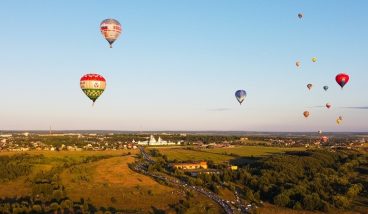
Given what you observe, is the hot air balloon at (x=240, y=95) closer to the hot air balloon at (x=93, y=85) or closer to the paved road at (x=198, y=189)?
the paved road at (x=198, y=189)

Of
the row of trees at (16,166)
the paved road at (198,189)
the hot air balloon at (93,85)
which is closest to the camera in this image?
the paved road at (198,189)

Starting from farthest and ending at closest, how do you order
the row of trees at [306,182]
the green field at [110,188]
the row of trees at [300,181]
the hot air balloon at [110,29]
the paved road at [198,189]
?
the hot air balloon at [110,29], the row of trees at [300,181], the row of trees at [306,182], the green field at [110,188], the paved road at [198,189]

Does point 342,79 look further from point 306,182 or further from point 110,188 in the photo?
point 110,188

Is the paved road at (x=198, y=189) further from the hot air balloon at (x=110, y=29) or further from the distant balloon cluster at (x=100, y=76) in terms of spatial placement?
the hot air balloon at (x=110, y=29)

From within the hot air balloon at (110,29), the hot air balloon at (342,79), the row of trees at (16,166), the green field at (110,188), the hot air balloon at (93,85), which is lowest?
the green field at (110,188)

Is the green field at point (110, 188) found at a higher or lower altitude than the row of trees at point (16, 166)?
lower

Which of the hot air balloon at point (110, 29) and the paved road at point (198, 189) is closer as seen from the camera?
the paved road at point (198, 189)

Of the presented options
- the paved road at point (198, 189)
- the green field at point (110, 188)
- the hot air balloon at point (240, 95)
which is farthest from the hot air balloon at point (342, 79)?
the green field at point (110, 188)

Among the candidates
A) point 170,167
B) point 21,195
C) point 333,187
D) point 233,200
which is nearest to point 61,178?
point 21,195
